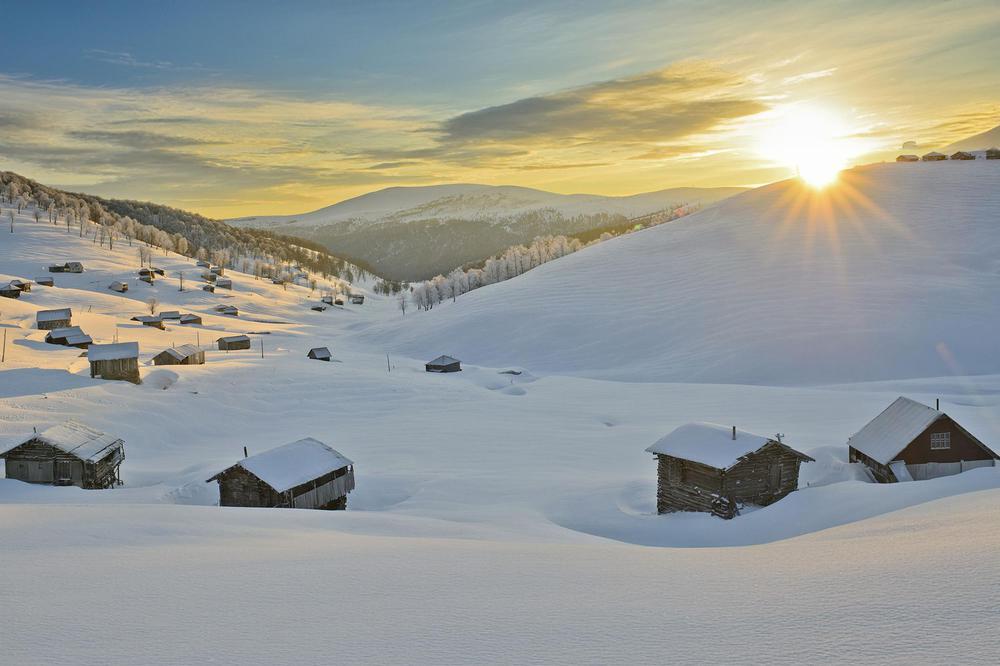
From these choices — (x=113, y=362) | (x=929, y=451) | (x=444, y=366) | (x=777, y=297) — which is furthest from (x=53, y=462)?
(x=777, y=297)

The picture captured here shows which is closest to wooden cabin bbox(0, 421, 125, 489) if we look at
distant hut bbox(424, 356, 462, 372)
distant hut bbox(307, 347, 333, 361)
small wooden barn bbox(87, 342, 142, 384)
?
small wooden barn bbox(87, 342, 142, 384)

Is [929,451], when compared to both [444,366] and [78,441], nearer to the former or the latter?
[78,441]

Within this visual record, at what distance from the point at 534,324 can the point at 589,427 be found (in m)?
46.8

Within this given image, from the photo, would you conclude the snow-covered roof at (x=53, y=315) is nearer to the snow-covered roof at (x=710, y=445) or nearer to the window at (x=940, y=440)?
the snow-covered roof at (x=710, y=445)

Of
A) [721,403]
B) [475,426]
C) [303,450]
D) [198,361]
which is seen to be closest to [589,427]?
[475,426]

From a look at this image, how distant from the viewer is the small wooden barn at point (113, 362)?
52250mm

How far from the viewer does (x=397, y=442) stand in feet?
134

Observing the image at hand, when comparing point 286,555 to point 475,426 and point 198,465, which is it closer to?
point 198,465

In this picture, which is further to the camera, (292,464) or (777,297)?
(777,297)

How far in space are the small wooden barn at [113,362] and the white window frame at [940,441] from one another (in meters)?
56.6

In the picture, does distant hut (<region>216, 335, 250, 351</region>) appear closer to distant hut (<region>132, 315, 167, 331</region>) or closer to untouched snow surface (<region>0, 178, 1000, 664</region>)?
distant hut (<region>132, 315, 167, 331</region>)

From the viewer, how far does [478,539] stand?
17672 millimetres

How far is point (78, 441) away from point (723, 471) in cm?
3091

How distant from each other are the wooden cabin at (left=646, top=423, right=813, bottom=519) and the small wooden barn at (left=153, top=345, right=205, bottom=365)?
55.7 m
